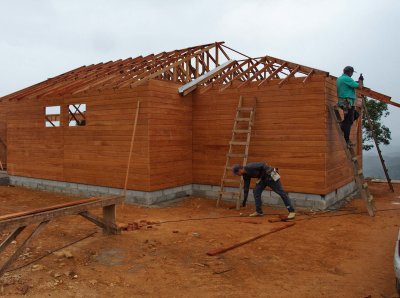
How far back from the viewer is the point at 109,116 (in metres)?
10.8

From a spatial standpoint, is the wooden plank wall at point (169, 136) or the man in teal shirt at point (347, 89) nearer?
the man in teal shirt at point (347, 89)

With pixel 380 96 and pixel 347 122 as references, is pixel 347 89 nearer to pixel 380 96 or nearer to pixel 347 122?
pixel 347 122

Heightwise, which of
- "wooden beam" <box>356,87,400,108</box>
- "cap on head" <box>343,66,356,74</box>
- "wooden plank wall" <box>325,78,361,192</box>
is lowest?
"wooden plank wall" <box>325,78,361,192</box>

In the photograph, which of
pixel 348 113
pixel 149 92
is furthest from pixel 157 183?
pixel 348 113

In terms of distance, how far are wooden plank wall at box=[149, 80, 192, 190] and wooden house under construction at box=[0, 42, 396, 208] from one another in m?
0.03

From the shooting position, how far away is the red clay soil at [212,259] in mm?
4613

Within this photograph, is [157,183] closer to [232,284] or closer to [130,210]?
[130,210]

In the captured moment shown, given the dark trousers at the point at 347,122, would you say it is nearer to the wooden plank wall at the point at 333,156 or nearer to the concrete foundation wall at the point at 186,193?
the wooden plank wall at the point at 333,156

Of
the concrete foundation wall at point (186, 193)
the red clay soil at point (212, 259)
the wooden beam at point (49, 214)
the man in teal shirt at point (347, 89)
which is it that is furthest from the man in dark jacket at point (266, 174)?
the wooden beam at point (49, 214)

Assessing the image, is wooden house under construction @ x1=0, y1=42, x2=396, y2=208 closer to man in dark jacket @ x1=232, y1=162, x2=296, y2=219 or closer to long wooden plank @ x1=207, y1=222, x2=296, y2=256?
man in dark jacket @ x1=232, y1=162, x2=296, y2=219

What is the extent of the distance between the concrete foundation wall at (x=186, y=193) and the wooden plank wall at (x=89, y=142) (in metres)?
0.22

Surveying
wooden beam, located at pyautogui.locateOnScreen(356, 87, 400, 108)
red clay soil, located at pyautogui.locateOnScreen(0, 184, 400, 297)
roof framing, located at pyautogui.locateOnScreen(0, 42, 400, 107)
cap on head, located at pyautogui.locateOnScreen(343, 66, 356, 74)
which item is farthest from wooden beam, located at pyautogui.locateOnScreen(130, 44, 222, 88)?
wooden beam, located at pyautogui.locateOnScreen(356, 87, 400, 108)

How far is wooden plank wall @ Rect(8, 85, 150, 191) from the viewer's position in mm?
10164

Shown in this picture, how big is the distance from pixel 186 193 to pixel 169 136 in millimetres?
1926
